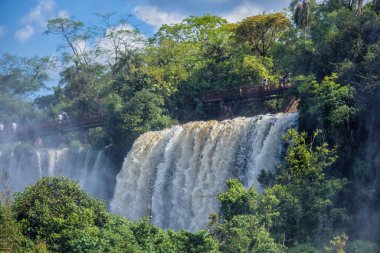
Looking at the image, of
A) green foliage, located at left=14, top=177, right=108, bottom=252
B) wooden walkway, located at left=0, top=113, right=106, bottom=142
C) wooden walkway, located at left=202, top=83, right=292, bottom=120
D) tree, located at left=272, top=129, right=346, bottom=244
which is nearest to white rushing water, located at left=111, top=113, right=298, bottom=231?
tree, located at left=272, top=129, right=346, bottom=244

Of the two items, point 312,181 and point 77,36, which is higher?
point 77,36

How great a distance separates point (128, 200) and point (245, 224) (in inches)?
479

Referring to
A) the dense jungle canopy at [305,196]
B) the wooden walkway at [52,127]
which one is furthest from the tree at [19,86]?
the dense jungle canopy at [305,196]

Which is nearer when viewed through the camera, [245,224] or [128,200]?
[245,224]

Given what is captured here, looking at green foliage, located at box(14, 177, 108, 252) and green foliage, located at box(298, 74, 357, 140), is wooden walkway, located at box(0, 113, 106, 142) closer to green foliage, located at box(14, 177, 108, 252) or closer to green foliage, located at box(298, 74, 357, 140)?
green foliage, located at box(14, 177, 108, 252)

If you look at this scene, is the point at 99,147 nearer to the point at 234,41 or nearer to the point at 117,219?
the point at 234,41

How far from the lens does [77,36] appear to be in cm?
4875

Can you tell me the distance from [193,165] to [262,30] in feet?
42.3

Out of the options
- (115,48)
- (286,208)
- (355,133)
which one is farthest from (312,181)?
(115,48)

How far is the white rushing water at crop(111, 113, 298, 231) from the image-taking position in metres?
21.4

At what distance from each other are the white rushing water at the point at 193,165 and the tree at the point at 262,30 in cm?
918

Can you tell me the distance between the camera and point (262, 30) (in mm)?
34188

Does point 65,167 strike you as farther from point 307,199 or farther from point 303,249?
point 303,249

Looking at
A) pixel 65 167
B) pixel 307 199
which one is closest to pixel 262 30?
pixel 65 167
